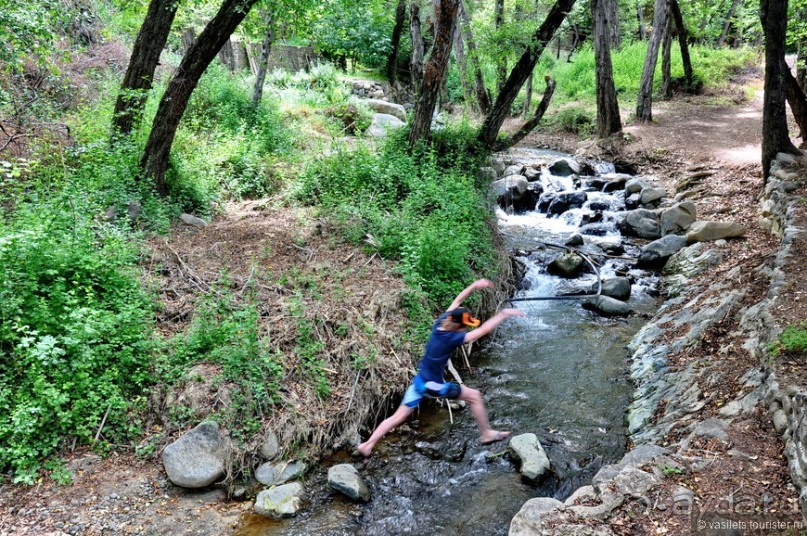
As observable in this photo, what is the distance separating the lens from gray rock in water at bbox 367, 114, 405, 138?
14.3 m

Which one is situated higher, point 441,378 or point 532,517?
point 441,378

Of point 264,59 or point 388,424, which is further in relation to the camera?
point 264,59

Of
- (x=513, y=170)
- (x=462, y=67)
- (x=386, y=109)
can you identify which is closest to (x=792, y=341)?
(x=513, y=170)

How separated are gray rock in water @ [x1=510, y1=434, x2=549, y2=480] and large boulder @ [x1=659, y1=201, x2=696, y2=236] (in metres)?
7.42

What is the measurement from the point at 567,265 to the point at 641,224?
9.60ft

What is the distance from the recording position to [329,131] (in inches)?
547

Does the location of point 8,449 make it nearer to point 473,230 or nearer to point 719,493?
point 719,493

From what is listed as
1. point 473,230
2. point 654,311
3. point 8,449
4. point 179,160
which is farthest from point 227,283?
point 654,311

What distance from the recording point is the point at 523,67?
11.1m

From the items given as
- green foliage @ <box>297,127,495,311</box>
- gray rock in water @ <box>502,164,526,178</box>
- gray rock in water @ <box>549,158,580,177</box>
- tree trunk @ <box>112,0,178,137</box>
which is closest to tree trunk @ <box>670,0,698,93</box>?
gray rock in water @ <box>549,158,580,177</box>

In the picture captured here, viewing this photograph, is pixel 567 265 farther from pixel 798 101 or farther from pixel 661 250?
pixel 798 101

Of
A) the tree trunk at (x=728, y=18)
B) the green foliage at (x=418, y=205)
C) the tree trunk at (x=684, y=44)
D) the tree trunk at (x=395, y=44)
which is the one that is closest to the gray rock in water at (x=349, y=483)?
the green foliage at (x=418, y=205)

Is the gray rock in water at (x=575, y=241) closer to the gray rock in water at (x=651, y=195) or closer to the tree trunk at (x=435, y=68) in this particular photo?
the gray rock in water at (x=651, y=195)

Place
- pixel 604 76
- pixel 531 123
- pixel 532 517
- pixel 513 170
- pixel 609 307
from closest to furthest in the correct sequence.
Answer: pixel 532 517
pixel 609 307
pixel 531 123
pixel 513 170
pixel 604 76
